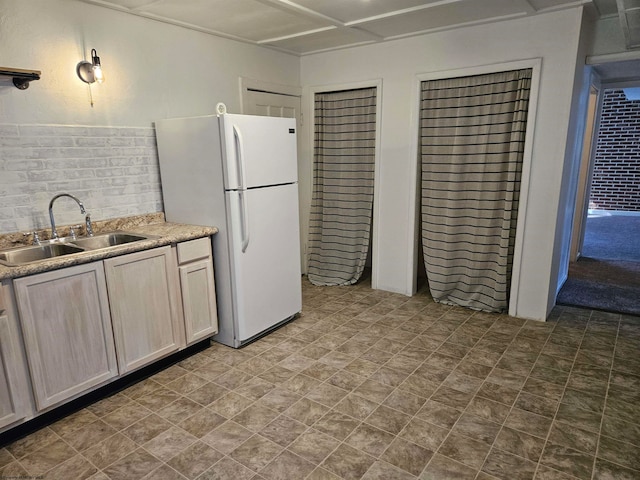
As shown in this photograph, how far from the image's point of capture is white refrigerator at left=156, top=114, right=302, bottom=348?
8.96 feet

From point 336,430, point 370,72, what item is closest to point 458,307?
point 336,430

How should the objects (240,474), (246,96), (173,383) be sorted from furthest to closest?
(246,96) → (173,383) → (240,474)

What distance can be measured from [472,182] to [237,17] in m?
2.22

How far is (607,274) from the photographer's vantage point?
4520 millimetres

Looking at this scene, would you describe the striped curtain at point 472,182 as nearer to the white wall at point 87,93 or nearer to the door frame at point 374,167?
the door frame at point 374,167

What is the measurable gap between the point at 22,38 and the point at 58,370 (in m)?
1.84

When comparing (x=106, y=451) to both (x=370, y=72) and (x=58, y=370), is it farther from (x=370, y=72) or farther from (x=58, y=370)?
(x=370, y=72)

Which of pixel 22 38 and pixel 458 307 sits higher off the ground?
pixel 22 38

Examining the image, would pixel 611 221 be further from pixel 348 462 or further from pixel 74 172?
pixel 74 172

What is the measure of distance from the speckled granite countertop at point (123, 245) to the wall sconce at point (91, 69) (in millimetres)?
916

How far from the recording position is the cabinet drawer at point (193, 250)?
105 inches

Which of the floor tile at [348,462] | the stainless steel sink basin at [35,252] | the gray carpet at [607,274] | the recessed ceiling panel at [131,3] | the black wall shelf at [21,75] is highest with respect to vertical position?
the recessed ceiling panel at [131,3]

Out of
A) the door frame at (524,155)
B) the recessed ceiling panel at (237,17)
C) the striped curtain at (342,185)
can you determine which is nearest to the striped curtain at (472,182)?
the door frame at (524,155)

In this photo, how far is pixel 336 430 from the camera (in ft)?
6.92
